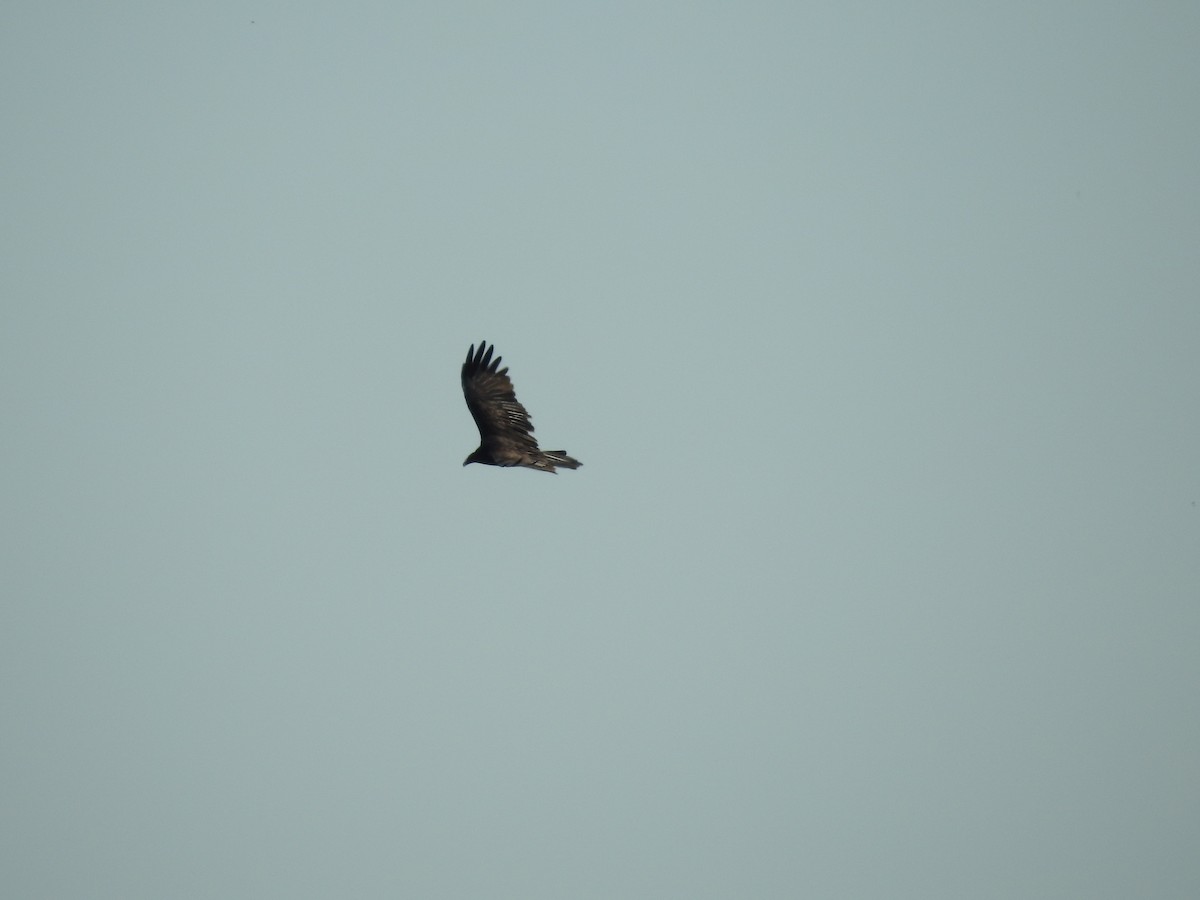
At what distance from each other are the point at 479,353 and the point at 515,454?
2.53m

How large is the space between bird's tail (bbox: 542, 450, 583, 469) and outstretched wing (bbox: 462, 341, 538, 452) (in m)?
0.42

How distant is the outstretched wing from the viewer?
189 ft

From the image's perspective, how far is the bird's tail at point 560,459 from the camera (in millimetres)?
57000

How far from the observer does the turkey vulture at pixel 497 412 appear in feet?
189

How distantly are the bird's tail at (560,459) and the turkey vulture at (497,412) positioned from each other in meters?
0.03

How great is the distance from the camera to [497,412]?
5784 cm

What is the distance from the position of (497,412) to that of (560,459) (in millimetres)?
1975

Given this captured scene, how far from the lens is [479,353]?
2281 inches

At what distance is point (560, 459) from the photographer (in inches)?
2250

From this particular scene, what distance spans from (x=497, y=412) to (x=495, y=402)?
9.4 inches

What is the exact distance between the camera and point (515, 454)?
189 ft

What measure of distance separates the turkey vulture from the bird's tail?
33 mm

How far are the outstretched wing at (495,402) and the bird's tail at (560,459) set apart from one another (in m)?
0.42
